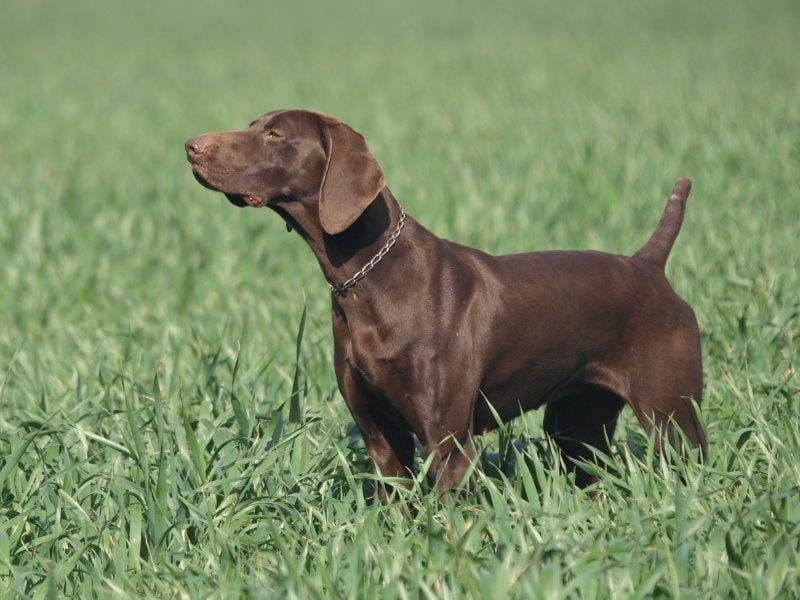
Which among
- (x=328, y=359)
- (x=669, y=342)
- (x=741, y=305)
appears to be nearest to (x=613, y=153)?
(x=741, y=305)

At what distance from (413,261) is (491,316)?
0.31 m

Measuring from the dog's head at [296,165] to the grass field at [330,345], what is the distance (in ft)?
2.31

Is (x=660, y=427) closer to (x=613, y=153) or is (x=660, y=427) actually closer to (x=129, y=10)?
(x=613, y=153)

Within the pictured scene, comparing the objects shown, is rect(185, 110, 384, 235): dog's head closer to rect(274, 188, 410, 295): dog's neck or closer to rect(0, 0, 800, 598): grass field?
rect(274, 188, 410, 295): dog's neck

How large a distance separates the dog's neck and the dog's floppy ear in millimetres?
146

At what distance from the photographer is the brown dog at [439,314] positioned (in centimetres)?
379

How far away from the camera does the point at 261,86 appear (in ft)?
66.2

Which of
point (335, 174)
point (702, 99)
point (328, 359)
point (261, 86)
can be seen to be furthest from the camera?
point (261, 86)

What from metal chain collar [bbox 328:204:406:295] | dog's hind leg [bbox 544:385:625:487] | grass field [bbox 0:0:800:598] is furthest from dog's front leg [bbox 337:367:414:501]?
dog's hind leg [bbox 544:385:625:487]

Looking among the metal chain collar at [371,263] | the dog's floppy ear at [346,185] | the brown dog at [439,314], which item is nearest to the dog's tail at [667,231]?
the brown dog at [439,314]

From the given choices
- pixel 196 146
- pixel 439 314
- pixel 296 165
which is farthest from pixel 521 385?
pixel 196 146

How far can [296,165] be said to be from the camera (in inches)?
152

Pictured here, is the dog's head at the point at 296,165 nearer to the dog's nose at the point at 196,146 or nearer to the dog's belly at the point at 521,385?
the dog's nose at the point at 196,146

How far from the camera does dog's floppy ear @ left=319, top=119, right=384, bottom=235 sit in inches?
147
